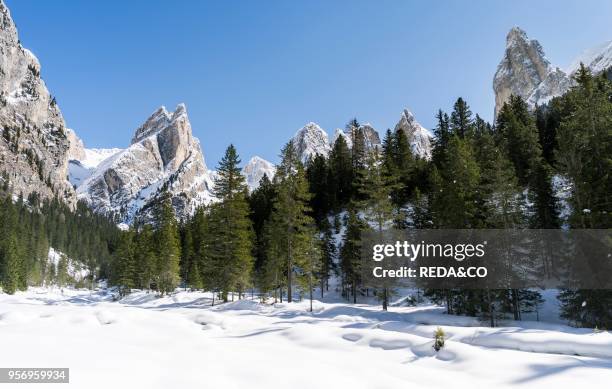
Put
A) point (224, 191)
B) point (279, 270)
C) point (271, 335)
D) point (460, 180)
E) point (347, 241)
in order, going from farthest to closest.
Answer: point (347, 241)
point (279, 270)
point (224, 191)
point (460, 180)
point (271, 335)

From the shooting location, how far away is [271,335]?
13.7 metres

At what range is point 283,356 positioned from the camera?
9.59 m

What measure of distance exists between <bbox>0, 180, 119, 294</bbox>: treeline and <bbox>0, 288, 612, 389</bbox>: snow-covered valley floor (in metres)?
74.2

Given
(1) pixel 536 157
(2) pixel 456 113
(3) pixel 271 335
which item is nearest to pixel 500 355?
(3) pixel 271 335

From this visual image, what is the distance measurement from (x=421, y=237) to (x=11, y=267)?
243 ft

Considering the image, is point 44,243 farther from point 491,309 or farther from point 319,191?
point 491,309

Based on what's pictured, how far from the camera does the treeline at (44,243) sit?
245 feet

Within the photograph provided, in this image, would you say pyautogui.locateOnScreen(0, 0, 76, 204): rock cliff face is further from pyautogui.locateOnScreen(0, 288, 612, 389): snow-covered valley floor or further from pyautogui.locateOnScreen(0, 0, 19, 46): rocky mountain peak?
pyautogui.locateOnScreen(0, 288, 612, 389): snow-covered valley floor

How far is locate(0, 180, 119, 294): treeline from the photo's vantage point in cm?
7462

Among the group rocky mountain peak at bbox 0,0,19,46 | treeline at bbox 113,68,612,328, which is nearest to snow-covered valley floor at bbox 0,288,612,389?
treeline at bbox 113,68,612,328

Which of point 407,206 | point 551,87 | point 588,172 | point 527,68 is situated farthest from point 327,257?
point 527,68

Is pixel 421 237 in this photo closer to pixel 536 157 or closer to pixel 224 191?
pixel 224 191

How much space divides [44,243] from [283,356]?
5126 inches

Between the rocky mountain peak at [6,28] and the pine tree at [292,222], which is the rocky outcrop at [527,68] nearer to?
the pine tree at [292,222]
